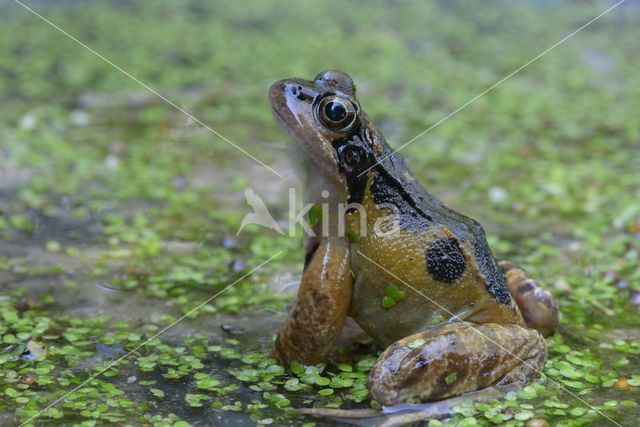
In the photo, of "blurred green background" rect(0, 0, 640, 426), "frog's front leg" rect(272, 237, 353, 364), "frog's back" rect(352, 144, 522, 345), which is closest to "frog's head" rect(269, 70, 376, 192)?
"frog's back" rect(352, 144, 522, 345)

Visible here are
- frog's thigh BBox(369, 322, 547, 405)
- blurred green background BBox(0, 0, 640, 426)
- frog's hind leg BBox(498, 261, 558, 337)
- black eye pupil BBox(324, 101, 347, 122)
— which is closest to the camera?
frog's thigh BBox(369, 322, 547, 405)

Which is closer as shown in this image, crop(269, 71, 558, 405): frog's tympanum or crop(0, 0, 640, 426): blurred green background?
crop(269, 71, 558, 405): frog's tympanum

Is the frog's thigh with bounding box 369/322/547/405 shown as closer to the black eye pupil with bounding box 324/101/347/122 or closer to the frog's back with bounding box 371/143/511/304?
the frog's back with bounding box 371/143/511/304

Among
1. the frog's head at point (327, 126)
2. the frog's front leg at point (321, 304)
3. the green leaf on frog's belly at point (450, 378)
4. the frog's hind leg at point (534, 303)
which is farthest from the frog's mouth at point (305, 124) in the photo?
the frog's hind leg at point (534, 303)

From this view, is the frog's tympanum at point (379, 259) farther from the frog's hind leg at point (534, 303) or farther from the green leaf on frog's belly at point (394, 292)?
the frog's hind leg at point (534, 303)

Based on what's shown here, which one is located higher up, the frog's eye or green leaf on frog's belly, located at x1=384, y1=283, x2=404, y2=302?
the frog's eye

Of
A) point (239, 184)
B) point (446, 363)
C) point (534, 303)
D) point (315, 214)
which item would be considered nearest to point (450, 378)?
point (446, 363)

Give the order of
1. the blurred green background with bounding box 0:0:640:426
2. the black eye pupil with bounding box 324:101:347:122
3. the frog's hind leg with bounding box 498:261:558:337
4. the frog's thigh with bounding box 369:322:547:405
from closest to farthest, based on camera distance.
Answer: the frog's thigh with bounding box 369:322:547:405 < the black eye pupil with bounding box 324:101:347:122 < the blurred green background with bounding box 0:0:640:426 < the frog's hind leg with bounding box 498:261:558:337

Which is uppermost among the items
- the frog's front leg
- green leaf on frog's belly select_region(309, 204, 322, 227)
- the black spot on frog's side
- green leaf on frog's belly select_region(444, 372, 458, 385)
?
green leaf on frog's belly select_region(309, 204, 322, 227)

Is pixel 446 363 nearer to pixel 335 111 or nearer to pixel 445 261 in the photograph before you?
pixel 445 261
